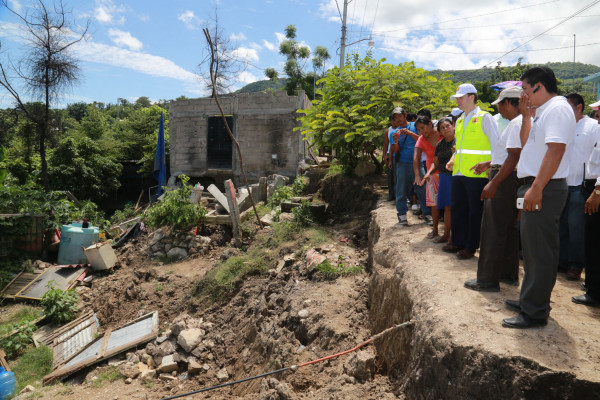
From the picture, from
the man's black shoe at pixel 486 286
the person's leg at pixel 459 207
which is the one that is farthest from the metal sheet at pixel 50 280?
the man's black shoe at pixel 486 286

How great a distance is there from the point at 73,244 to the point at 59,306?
133 inches

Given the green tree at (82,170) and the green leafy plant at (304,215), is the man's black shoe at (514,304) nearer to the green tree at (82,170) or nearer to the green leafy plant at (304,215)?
the green leafy plant at (304,215)

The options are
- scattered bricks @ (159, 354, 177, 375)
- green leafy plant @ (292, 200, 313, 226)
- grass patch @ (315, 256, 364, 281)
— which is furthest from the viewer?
green leafy plant @ (292, 200, 313, 226)

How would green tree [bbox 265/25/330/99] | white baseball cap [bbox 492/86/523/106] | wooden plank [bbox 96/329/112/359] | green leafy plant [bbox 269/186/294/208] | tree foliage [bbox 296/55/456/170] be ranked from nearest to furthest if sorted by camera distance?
white baseball cap [bbox 492/86/523/106] → wooden plank [bbox 96/329/112/359] → tree foliage [bbox 296/55/456/170] → green leafy plant [bbox 269/186/294/208] → green tree [bbox 265/25/330/99]

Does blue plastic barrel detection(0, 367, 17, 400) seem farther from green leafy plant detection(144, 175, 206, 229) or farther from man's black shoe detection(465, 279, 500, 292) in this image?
man's black shoe detection(465, 279, 500, 292)

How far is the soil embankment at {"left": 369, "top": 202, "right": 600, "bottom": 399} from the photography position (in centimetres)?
202

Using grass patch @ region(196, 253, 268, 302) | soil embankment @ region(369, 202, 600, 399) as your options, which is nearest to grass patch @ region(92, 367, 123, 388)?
grass patch @ region(196, 253, 268, 302)

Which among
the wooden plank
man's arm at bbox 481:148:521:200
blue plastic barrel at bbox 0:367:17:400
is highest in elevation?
man's arm at bbox 481:148:521:200

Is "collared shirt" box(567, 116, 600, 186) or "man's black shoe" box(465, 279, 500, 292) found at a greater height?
"collared shirt" box(567, 116, 600, 186)

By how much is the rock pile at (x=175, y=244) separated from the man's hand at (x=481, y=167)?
25.9 feet

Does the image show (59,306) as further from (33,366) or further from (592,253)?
(592,253)

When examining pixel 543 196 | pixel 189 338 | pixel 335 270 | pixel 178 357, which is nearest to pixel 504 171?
pixel 543 196

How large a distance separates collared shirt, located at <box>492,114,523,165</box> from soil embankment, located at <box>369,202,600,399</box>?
1108mm

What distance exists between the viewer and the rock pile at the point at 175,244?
10.1 m
